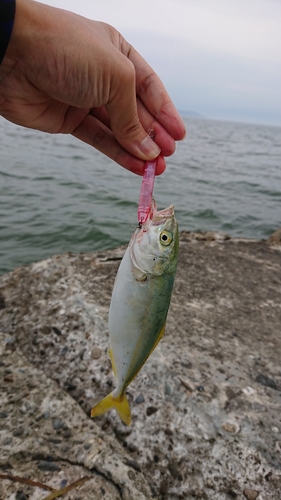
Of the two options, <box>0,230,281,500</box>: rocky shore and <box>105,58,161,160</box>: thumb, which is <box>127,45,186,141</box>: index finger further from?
<box>0,230,281,500</box>: rocky shore

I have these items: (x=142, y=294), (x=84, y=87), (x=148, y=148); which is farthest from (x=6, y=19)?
(x=142, y=294)

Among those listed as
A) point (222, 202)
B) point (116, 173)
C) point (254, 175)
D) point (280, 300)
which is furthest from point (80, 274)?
point (254, 175)

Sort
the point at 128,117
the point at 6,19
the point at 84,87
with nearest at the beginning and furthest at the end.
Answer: the point at 6,19 → the point at 84,87 → the point at 128,117

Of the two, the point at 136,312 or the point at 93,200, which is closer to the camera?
the point at 136,312

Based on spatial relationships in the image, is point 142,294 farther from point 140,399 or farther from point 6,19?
point 6,19

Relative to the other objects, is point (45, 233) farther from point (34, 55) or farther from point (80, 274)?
point (34, 55)

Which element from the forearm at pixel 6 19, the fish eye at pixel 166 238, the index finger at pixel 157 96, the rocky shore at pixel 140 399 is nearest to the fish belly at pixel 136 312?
the fish eye at pixel 166 238
